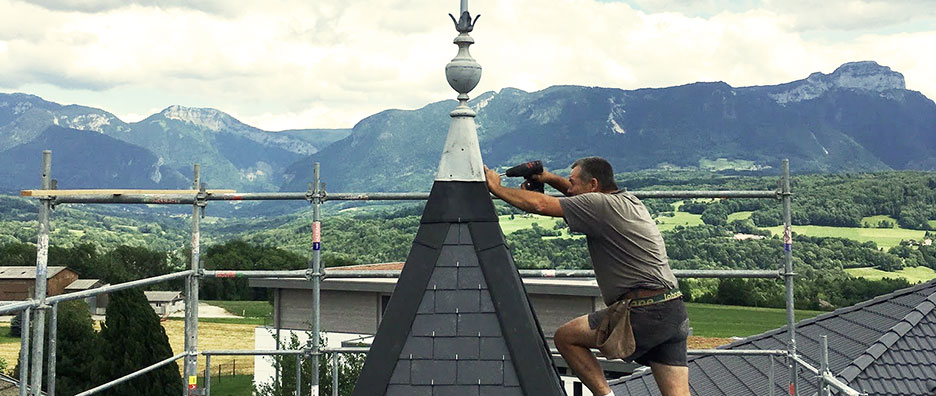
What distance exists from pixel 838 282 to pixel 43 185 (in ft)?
231

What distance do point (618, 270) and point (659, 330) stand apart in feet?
1.41

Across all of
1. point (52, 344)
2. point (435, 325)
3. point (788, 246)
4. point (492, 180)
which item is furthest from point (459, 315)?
point (788, 246)

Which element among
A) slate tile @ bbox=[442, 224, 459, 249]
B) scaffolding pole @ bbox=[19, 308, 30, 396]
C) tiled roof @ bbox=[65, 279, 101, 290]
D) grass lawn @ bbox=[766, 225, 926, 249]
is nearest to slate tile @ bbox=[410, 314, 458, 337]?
slate tile @ bbox=[442, 224, 459, 249]

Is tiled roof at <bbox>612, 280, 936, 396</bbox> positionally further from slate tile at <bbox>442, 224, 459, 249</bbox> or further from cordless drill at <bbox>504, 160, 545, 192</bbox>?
slate tile at <bbox>442, 224, 459, 249</bbox>

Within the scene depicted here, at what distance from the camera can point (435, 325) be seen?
4480 millimetres

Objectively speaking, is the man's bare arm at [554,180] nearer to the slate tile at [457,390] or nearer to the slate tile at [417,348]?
the slate tile at [417,348]

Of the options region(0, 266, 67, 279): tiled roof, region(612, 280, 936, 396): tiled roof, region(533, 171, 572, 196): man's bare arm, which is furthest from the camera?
region(0, 266, 67, 279): tiled roof

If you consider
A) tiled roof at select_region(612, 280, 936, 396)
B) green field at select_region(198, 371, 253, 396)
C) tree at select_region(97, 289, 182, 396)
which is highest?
tiled roof at select_region(612, 280, 936, 396)

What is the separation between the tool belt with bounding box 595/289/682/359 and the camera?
4.45 m

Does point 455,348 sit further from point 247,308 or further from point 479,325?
point 247,308

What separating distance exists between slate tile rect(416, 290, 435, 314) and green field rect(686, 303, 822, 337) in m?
55.1

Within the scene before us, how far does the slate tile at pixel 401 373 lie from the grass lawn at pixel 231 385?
160 feet

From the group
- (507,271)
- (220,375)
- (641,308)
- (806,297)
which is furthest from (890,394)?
(806,297)

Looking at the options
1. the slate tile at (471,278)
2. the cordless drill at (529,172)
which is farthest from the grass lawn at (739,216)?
the slate tile at (471,278)
